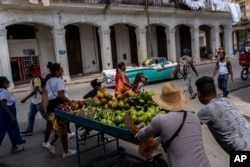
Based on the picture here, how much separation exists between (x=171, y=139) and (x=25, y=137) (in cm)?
535

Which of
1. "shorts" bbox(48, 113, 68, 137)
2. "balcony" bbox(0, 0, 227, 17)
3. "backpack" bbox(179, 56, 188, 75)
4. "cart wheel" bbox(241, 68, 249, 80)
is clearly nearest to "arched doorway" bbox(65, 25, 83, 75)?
"balcony" bbox(0, 0, 227, 17)

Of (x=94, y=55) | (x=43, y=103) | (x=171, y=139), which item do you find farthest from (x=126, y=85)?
(x=94, y=55)

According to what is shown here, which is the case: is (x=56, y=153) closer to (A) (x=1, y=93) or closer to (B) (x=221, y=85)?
(A) (x=1, y=93)

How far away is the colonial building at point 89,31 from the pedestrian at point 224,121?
16573mm

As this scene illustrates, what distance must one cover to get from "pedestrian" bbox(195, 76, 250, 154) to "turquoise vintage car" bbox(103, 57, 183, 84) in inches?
493

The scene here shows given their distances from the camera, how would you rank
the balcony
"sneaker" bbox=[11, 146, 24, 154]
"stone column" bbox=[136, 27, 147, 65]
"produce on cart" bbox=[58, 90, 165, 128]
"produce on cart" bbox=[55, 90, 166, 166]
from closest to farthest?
"produce on cart" bbox=[55, 90, 166, 166], "produce on cart" bbox=[58, 90, 165, 128], "sneaker" bbox=[11, 146, 24, 154], the balcony, "stone column" bbox=[136, 27, 147, 65]

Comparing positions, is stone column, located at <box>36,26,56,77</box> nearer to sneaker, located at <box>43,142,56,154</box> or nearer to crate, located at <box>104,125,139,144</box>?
sneaker, located at <box>43,142,56,154</box>

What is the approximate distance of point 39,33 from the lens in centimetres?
2152

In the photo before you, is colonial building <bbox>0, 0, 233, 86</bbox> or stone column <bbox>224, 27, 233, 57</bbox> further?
stone column <bbox>224, 27, 233, 57</bbox>

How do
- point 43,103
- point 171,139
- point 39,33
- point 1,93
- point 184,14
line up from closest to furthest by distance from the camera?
point 171,139, point 1,93, point 43,103, point 39,33, point 184,14

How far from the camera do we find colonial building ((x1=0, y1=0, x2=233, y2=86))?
18469mm

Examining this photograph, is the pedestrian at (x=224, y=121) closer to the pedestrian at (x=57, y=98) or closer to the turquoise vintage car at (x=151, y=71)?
the pedestrian at (x=57, y=98)

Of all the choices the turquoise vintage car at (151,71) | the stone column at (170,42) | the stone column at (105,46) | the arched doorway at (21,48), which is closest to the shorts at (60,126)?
the turquoise vintage car at (151,71)

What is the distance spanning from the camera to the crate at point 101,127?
326cm
